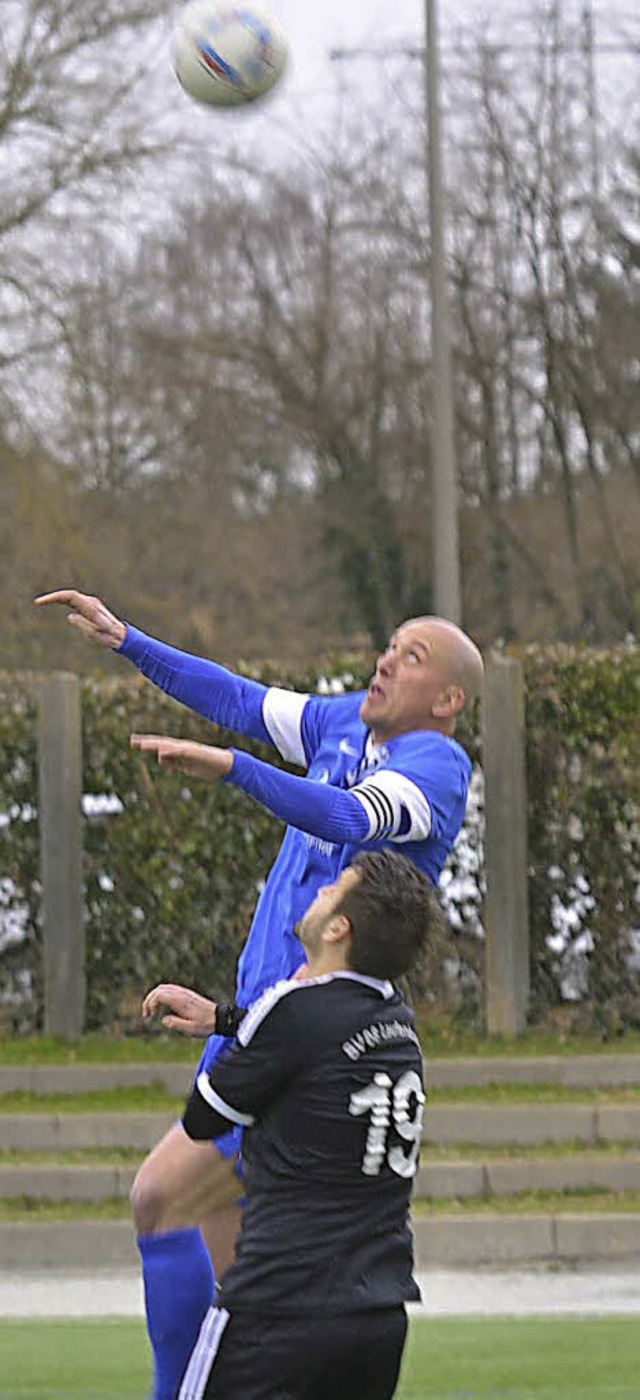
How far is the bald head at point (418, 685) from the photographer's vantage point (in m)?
5.22

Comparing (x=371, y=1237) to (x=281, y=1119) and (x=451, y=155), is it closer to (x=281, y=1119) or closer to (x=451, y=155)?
(x=281, y=1119)

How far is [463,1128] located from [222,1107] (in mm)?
5974

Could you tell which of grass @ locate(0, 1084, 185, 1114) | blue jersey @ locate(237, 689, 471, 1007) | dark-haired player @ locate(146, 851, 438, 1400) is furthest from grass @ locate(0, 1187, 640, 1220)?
dark-haired player @ locate(146, 851, 438, 1400)

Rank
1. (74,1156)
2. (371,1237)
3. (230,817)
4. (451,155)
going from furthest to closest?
(451,155) → (230,817) → (74,1156) → (371,1237)

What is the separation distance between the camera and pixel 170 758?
4758 millimetres

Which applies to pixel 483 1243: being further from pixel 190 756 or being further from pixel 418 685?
pixel 190 756

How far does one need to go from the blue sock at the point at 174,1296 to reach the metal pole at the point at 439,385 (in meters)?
14.6

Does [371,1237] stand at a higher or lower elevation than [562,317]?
lower

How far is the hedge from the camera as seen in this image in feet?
37.4

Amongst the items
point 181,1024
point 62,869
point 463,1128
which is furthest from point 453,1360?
point 62,869

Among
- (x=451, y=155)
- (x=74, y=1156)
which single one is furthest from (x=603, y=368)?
(x=74, y=1156)

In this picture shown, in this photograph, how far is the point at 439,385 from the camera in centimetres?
1958

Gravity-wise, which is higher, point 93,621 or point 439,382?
point 439,382

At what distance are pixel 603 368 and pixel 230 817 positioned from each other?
17.4 m
